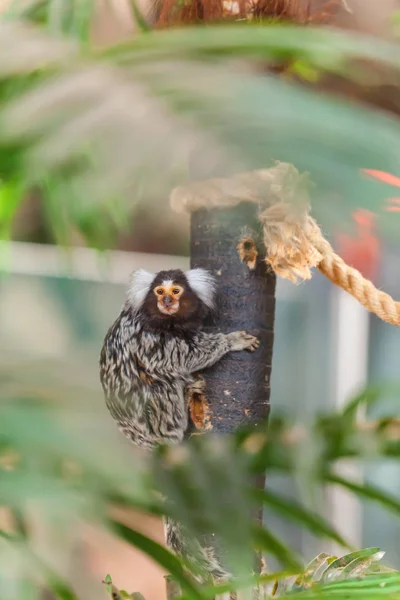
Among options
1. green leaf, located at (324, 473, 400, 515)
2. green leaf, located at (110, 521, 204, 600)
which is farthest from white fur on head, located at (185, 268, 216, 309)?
green leaf, located at (110, 521, 204, 600)

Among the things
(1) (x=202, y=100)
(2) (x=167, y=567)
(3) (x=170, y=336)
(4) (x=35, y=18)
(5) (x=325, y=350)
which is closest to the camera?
(1) (x=202, y=100)

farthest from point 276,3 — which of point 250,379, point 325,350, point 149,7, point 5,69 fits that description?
point 325,350

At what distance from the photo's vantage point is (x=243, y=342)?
0.79 metres

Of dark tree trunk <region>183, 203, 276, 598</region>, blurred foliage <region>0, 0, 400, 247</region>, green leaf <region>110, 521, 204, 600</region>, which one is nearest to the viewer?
blurred foliage <region>0, 0, 400, 247</region>

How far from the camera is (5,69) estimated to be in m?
0.21

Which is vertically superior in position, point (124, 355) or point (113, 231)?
point (113, 231)

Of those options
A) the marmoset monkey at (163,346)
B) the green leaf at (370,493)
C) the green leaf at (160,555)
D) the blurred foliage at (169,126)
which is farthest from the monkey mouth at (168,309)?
the blurred foliage at (169,126)

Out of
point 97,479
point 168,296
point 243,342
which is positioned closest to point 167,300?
point 168,296

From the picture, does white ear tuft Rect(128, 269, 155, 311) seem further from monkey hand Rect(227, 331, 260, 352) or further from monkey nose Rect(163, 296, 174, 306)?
monkey hand Rect(227, 331, 260, 352)

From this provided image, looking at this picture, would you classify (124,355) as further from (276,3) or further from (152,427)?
(276,3)

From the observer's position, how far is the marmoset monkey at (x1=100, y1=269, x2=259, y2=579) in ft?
2.62

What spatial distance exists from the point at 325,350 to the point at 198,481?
2134 mm

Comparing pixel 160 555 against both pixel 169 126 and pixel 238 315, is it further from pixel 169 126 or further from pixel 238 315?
pixel 238 315

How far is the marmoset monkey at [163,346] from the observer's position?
2.62 ft
